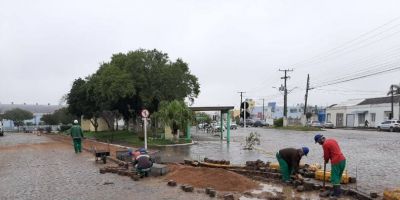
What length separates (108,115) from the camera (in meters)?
48.8

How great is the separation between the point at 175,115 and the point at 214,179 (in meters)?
18.7

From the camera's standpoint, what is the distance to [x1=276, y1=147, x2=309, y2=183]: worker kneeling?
40.5ft

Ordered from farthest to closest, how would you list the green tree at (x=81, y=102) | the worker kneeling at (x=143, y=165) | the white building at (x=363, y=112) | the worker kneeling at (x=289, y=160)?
1. the white building at (x=363, y=112)
2. the green tree at (x=81, y=102)
3. the worker kneeling at (x=143, y=165)
4. the worker kneeling at (x=289, y=160)

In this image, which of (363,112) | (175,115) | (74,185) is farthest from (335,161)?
(363,112)

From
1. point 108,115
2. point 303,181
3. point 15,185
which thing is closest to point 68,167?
point 15,185

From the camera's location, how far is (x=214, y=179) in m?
12.6

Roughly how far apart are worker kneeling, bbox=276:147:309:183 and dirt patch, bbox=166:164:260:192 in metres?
0.87

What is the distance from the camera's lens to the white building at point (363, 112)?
228 feet

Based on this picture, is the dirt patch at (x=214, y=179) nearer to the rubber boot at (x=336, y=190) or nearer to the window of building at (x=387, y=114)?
the rubber boot at (x=336, y=190)

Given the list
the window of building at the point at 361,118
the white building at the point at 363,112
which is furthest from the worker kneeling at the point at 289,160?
the window of building at the point at 361,118

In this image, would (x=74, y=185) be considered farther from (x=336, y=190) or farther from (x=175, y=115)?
(x=175, y=115)

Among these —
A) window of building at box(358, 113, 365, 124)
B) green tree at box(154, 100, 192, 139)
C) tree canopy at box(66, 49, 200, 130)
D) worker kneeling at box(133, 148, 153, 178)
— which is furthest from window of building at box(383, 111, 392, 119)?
worker kneeling at box(133, 148, 153, 178)

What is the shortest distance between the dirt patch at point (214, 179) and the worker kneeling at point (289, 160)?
2.85 feet

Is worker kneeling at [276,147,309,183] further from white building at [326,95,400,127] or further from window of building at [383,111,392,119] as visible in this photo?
window of building at [383,111,392,119]
